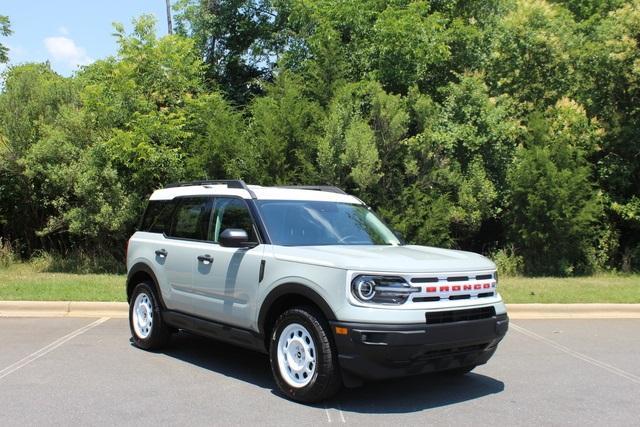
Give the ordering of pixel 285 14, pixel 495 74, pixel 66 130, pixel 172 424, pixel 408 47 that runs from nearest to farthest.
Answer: pixel 172 424, pixel 66 130, pixel 408 47, pixel 495 74, pixel 285 14

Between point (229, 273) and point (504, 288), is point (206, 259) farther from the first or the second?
point (504, 288)

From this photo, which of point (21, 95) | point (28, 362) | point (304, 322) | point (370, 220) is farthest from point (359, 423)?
point (21, 95)

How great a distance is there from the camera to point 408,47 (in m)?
16.2

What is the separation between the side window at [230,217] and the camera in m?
6.42

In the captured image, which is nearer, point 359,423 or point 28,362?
point 359,423

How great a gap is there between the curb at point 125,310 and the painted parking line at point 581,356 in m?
0.95

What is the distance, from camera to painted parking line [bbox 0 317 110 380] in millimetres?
6786

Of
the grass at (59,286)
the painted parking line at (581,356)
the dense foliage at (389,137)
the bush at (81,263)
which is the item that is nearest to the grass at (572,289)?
the dense foliage at (389,137)

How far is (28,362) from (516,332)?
6.52 m

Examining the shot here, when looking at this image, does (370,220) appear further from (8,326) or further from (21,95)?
(21,95)

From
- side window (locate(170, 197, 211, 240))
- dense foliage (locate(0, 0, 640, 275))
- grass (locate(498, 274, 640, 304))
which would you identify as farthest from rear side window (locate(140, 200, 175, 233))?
dense foliage (locate(0, 0, 640, 275))

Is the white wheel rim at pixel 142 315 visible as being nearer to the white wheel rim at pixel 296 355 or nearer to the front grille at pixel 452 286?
the white wheel rim at pixel 296 355

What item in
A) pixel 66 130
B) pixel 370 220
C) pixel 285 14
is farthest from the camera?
pixel 285 14

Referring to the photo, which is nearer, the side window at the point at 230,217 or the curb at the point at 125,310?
the side window at the point at 230,217
